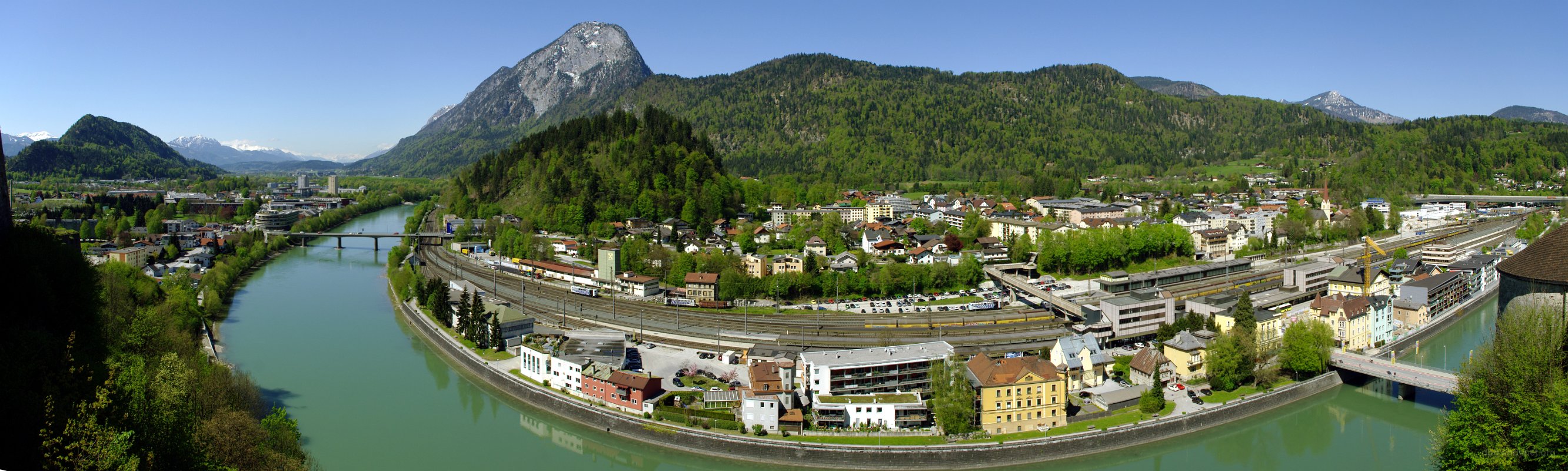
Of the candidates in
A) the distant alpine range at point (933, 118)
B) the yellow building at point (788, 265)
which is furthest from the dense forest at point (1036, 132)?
the yellow building at point (788, 265)

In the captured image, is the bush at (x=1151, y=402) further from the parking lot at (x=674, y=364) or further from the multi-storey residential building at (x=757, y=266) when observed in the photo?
the multi-storey residential building at (x=757, y=266)

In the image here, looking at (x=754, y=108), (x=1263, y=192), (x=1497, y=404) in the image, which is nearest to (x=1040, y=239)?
(x=1497, y=404)

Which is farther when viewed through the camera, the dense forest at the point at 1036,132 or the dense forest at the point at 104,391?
the dense forest at the point at 1036,132

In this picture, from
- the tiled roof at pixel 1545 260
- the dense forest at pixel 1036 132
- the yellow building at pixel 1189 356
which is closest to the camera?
the tiled roof at pixel 1545 260

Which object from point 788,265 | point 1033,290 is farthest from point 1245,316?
point 788,265

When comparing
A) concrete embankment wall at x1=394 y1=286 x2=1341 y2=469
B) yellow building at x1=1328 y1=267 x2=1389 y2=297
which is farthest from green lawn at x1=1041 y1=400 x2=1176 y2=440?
yellow building at x1=1328 y1=267 x2=1389 y2=297

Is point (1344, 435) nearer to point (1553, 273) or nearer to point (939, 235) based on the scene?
point (1553, 273)
